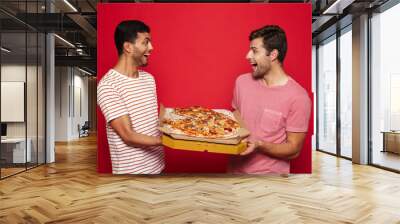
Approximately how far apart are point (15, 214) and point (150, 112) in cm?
185

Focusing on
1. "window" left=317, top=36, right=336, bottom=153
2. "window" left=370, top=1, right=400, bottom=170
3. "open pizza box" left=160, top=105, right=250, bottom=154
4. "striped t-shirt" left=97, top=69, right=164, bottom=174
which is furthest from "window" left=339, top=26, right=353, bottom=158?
"open pizza box" left=160, top=105, right=250, bottom=154

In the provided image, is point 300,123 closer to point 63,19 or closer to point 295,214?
point 295,214

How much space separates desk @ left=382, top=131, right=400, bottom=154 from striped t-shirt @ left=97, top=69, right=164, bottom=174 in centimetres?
525

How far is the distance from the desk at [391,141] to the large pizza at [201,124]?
16.3 ft

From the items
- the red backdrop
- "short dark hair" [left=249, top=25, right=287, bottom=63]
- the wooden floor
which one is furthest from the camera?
the red backdrop

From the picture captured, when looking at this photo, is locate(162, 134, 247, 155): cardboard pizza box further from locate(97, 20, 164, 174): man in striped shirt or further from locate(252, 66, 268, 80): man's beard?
locate(252, 66, 268, 80): man's beard

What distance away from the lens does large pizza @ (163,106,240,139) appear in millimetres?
4355

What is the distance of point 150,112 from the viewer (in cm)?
502

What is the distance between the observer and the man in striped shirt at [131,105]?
4.81 m

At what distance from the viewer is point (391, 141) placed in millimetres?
8477

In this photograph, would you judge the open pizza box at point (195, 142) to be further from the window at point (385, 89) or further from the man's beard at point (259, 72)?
the window at point (385, 89)

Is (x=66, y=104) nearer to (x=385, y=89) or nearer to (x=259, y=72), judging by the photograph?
(x=385, y=89)

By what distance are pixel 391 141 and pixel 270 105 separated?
457 centimetres

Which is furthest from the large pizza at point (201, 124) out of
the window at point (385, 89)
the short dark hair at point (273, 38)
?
the window at point (385, 89)
